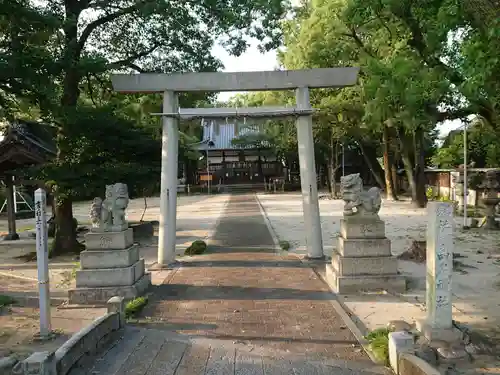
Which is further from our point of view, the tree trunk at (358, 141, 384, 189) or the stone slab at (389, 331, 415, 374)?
the tree trunk at (358, 141, 384, 189)

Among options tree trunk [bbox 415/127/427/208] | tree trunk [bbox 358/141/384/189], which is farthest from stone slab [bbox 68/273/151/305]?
tree trunk [bbox 358/141/384/189]

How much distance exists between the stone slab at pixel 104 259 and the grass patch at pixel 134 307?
93 centimetres

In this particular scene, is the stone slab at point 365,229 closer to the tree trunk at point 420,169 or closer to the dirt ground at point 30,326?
the dirt ground at point 30,326

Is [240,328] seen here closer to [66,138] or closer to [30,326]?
[30,326]

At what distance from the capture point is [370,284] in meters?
8.52

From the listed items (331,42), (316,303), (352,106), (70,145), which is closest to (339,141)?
(352,106)

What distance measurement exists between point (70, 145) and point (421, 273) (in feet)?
32.6

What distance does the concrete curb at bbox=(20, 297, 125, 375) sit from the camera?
14.0 feet

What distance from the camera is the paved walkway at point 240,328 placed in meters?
5.27

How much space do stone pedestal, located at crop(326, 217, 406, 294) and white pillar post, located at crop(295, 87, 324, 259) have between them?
2534 mm

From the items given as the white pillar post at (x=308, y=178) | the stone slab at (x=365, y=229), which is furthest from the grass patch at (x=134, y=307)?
the white pillar post at (x=308, y=178)

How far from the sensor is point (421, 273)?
391 inches

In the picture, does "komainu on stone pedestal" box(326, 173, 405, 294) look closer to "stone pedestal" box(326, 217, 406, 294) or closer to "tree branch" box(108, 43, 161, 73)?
"stone pedestal" box(326, 217, 406, 294)

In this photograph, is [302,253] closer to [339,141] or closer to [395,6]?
[395,6]
